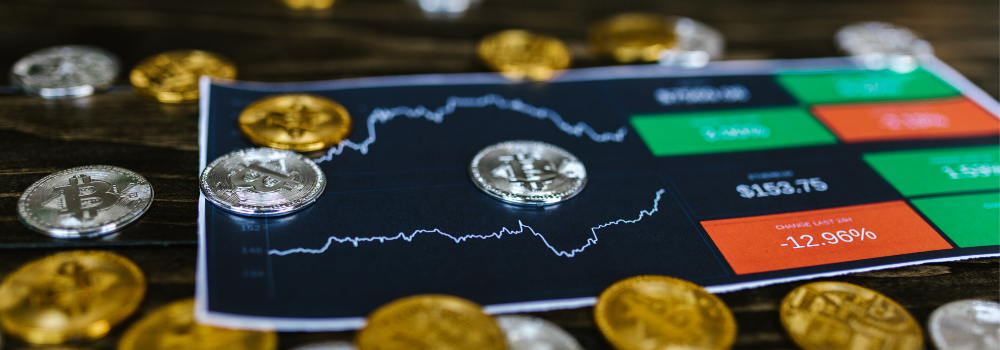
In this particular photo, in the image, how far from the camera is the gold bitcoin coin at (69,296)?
0.70 metres

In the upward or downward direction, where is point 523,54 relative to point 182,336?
upward

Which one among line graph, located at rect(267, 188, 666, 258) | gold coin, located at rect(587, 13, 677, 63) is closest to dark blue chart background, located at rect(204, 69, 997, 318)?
line graph, located at rect(267, 188, 666, 258)

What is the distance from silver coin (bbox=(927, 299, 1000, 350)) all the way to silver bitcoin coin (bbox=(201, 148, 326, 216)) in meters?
0.81

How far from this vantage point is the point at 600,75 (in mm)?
1290

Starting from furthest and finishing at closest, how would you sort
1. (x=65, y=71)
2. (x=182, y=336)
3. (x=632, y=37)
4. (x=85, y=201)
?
(x=632, y=37)
(x=65, y=71)
(x=85, y=201)
(x=182, y=336)

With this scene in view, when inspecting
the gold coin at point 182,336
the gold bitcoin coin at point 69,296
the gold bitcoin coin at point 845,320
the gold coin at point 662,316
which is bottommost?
the gold coin at point 182,336

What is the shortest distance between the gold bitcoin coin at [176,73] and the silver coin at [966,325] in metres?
1.12

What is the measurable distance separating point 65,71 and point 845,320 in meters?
1.25

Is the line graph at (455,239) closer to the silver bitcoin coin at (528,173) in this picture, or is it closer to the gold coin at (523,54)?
the silver bitcoin coin at (528,173)

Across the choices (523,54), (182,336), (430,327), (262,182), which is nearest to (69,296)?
(182,336)

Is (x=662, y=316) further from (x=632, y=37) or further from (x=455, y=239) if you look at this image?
(x=632, y=37)

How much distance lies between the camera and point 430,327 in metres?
0.73

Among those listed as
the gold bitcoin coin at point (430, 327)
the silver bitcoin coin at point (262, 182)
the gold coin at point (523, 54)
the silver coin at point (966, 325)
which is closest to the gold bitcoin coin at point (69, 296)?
the silver bitcoin coin at point (262, 182)

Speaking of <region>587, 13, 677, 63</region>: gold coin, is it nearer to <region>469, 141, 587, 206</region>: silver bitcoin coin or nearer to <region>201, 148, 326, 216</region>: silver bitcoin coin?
<region>469, 141, 587, 206</region>: silver bitcoin coin
